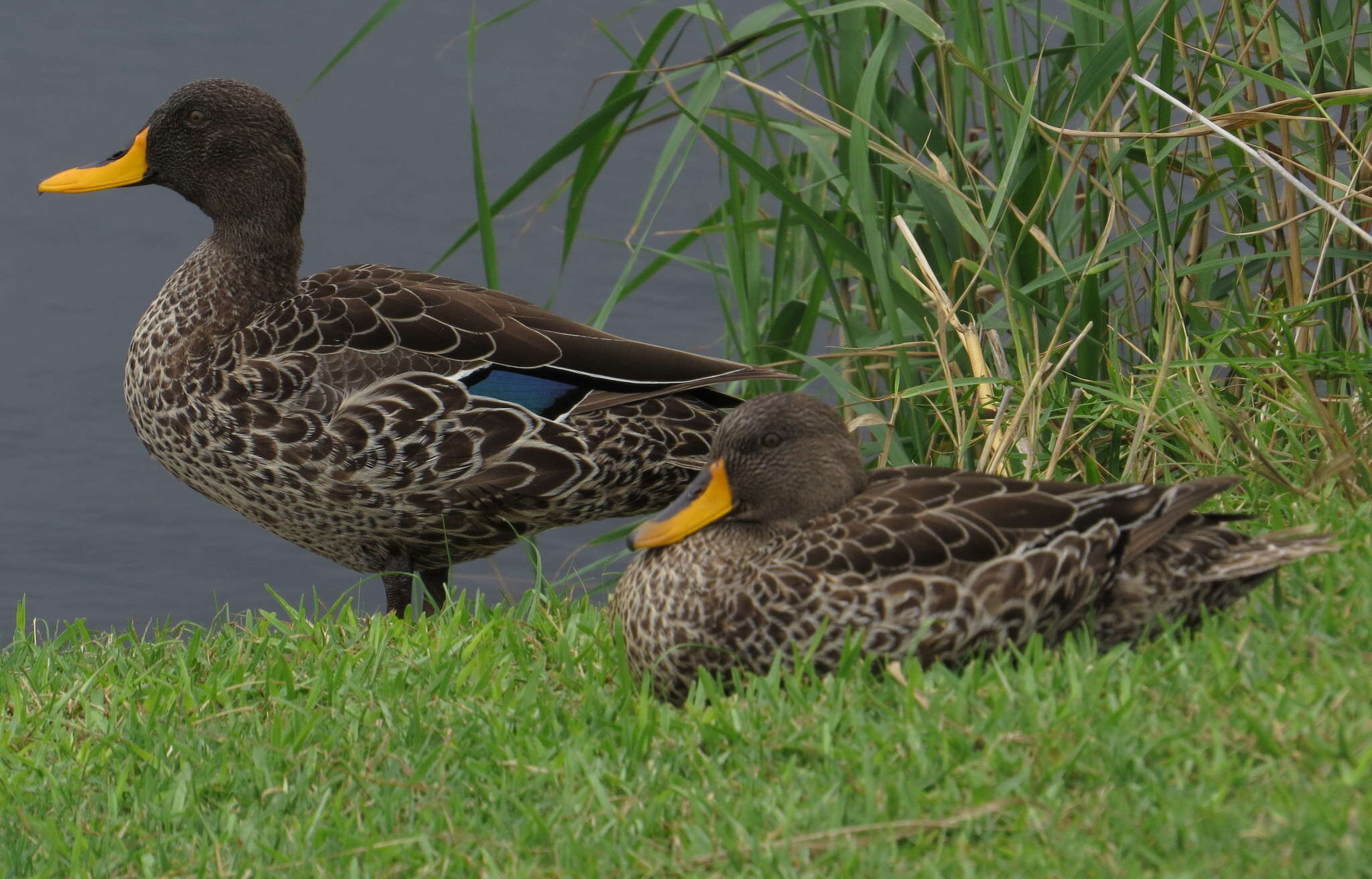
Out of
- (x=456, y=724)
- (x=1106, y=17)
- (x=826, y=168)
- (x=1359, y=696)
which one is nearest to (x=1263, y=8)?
(x=1106, y=17)

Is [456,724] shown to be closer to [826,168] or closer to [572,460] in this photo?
[572,460]

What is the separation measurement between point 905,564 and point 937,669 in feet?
0.77

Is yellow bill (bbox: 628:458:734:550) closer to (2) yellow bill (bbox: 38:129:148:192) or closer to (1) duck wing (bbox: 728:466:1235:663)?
(1) duck wing (bbox: 728:466:1235:663)

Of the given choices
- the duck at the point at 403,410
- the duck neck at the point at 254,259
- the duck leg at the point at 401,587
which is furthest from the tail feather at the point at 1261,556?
the duck neck at the point at 254,259

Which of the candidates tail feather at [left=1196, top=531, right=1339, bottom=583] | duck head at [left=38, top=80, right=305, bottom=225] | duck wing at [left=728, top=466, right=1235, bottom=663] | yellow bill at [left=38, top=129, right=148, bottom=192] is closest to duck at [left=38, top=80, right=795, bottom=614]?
duck head at [left=38, top=80, right=305, bottom=225]

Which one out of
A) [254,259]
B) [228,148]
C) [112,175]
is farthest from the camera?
[112,175]

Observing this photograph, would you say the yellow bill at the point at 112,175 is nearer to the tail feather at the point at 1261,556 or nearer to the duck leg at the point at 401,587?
the duck leg at the point at 401,587

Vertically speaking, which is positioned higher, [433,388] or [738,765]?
[433,388]

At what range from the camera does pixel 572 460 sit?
514cm

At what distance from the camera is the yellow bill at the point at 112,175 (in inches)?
231

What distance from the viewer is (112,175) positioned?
19.3 feet

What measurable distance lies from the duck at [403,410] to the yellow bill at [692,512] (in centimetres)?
131

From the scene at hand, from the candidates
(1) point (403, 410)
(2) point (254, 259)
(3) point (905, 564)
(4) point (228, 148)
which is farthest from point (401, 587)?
(3) point (905, 564)

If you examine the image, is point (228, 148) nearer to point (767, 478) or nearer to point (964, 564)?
point (767, 478)
